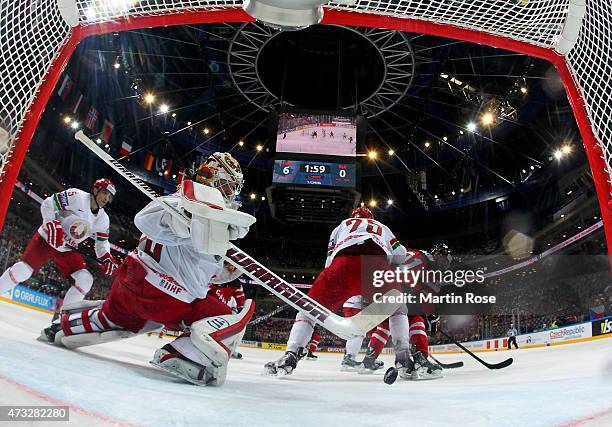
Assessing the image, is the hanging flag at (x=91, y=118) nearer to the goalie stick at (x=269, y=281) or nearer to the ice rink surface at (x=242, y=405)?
the goalie stick at (x=269, y=281)

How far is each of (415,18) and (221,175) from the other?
87 centimetres

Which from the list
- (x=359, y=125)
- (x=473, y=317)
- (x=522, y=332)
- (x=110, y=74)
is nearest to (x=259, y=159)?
(x=110, y=74)

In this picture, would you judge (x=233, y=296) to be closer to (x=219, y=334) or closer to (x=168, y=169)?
(x=219, y=334)

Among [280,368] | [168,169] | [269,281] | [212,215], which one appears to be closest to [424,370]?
[280,368]

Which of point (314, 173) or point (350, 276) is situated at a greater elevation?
point (314, 173)

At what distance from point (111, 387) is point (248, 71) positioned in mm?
9202

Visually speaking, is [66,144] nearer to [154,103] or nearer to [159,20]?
[154,103]

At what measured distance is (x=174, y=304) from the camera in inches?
63.7

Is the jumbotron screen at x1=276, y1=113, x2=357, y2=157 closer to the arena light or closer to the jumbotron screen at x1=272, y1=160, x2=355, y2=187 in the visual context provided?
the jumbotron screen at x1=272, y1=160, x2=355, y2=187

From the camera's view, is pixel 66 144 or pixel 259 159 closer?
pixel 66 144

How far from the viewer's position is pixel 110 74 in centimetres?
1002

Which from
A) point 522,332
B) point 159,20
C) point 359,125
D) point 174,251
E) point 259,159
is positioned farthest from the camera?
point 259,159

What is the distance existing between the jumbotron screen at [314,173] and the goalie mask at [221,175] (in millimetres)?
5409

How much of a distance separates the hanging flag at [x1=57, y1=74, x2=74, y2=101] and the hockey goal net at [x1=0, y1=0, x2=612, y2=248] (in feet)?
31.0
